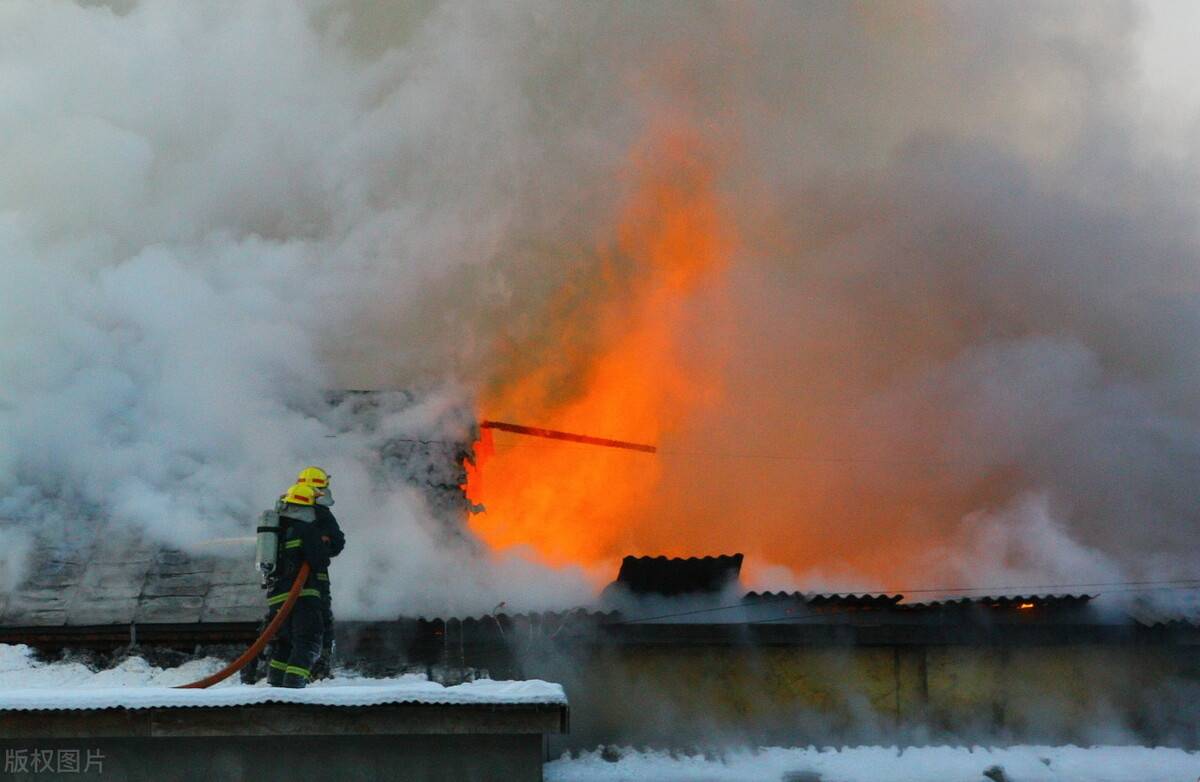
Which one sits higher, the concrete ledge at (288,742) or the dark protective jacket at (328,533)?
the dark protective jacket at (328,533)

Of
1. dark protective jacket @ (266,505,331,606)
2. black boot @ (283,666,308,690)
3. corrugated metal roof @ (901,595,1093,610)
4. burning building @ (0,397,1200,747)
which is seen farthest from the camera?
corrugated metal roof @ (901,595,1093,610)

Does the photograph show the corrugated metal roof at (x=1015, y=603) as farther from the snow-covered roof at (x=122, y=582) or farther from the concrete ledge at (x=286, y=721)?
the snow-covered roof at (x=122, y=582)

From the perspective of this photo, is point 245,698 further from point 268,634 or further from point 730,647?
point 730,647

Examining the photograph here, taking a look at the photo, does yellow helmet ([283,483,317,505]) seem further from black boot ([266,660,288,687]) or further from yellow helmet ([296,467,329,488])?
black boot ([266,660,288,687])

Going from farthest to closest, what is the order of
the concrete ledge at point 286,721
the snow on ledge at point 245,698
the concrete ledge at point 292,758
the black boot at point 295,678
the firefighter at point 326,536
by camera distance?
the firefighter at point 326,536, the black boot at point 295,678, the concrete ledge at point 292,758, the concrete ledge at point 286,721, the snow on ledge at point 245,698

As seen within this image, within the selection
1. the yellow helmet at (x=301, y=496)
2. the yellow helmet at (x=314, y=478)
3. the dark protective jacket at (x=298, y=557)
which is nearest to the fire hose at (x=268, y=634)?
the dark protective jacket at (x=298, y=557)

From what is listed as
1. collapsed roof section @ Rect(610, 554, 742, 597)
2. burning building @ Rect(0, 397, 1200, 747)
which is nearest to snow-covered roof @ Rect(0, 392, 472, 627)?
burning building @ Rect(0, 397, 1200, 747)

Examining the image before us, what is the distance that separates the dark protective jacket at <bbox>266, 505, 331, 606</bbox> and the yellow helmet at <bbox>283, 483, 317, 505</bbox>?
0.19 m

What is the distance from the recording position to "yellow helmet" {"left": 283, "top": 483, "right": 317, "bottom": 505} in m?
10.8

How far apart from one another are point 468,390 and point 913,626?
21.9 feet

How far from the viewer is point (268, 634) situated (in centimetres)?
1023

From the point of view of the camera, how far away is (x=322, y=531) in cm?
1077

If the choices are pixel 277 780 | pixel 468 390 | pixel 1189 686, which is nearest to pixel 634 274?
pixel 468 390

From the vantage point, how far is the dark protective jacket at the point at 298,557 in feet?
34.7
